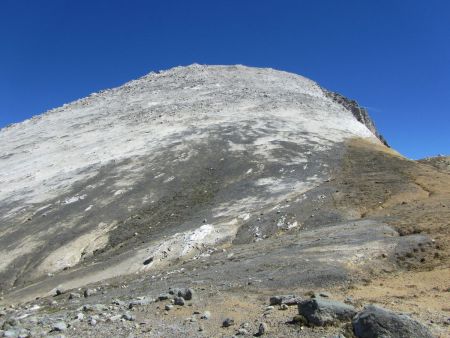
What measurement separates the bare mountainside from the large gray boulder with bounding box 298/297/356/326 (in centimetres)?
11

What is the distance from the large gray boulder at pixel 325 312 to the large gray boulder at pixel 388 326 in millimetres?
1162

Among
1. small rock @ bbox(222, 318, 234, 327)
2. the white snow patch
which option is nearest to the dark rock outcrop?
the white snow patch

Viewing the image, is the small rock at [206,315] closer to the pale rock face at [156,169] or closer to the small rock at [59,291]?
the small rock at [59,291]

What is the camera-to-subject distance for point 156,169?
3822cm

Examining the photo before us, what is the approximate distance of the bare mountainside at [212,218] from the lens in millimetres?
15391

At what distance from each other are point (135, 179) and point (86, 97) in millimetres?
41772

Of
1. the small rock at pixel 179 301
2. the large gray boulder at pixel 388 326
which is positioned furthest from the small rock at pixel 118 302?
the large gray boulder at pixel 388 326

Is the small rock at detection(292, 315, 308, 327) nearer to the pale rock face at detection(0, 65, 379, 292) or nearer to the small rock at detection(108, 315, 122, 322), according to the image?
the small rock at detection(108, 315, 122, 322)

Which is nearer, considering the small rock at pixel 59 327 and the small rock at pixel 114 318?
the small rock at pixel 59 327

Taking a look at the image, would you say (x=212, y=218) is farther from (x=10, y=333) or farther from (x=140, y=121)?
(x=140, y=121)

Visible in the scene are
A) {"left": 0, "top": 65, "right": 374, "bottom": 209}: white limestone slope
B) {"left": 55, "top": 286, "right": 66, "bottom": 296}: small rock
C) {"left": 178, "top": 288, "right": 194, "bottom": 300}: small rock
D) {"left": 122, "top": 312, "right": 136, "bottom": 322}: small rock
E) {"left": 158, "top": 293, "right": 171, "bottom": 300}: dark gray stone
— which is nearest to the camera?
{"left": 122, "top": 312, "right": 136, "bottom": 322}: small rock

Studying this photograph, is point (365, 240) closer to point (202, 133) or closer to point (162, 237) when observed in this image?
point (162, 237)

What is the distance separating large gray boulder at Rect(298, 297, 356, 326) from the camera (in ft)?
39.1

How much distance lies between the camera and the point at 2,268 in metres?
26.5
